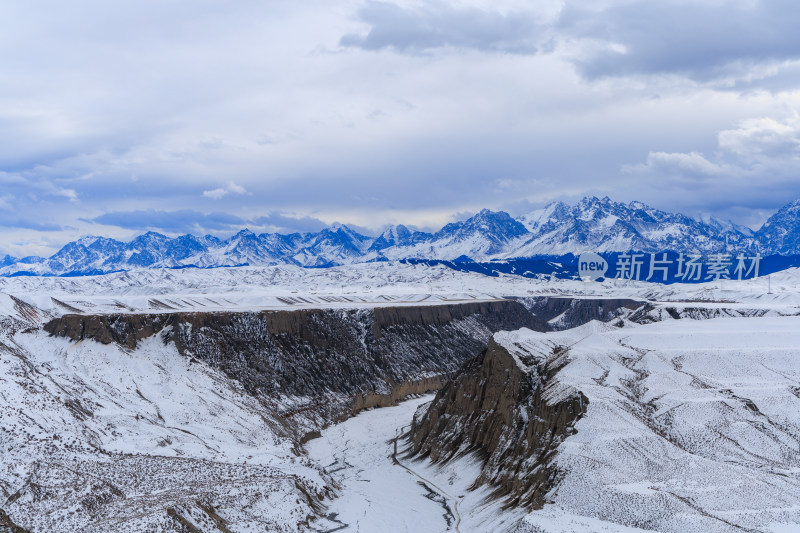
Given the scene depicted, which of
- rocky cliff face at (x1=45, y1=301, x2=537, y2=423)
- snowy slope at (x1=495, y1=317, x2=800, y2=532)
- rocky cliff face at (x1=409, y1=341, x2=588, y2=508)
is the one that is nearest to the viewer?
snowy slope at (x1=495, y1=317, x2=800, y2=532)

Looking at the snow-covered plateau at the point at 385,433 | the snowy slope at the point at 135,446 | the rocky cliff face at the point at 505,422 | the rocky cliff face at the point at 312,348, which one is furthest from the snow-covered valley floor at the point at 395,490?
the rocky cliff face at the point at 312,348

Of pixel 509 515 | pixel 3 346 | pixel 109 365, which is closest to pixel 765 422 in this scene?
pixel 509 515

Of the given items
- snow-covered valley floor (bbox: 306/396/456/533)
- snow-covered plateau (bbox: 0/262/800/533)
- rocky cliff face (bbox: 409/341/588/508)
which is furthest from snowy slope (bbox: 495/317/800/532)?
snow-covered valley floor (bbox: 306/396/456/533)

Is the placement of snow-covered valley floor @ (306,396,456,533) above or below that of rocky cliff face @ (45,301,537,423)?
below

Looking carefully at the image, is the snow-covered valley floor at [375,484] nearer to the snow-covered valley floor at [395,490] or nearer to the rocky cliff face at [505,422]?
the snow-covered valley floor at [395,490]

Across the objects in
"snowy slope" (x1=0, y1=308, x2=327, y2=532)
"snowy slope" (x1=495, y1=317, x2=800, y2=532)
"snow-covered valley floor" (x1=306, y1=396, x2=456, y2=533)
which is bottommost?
"snow-covered valley floor" (x1=306, y1=396, x2=456, y2=533)

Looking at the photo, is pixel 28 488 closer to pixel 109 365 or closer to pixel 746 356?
pixel 109 365

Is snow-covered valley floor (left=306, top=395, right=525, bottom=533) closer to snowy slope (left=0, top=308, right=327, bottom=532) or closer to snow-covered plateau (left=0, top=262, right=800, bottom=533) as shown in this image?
snow-covered plateau (left=0, top=262, right=800, bottom=533)
